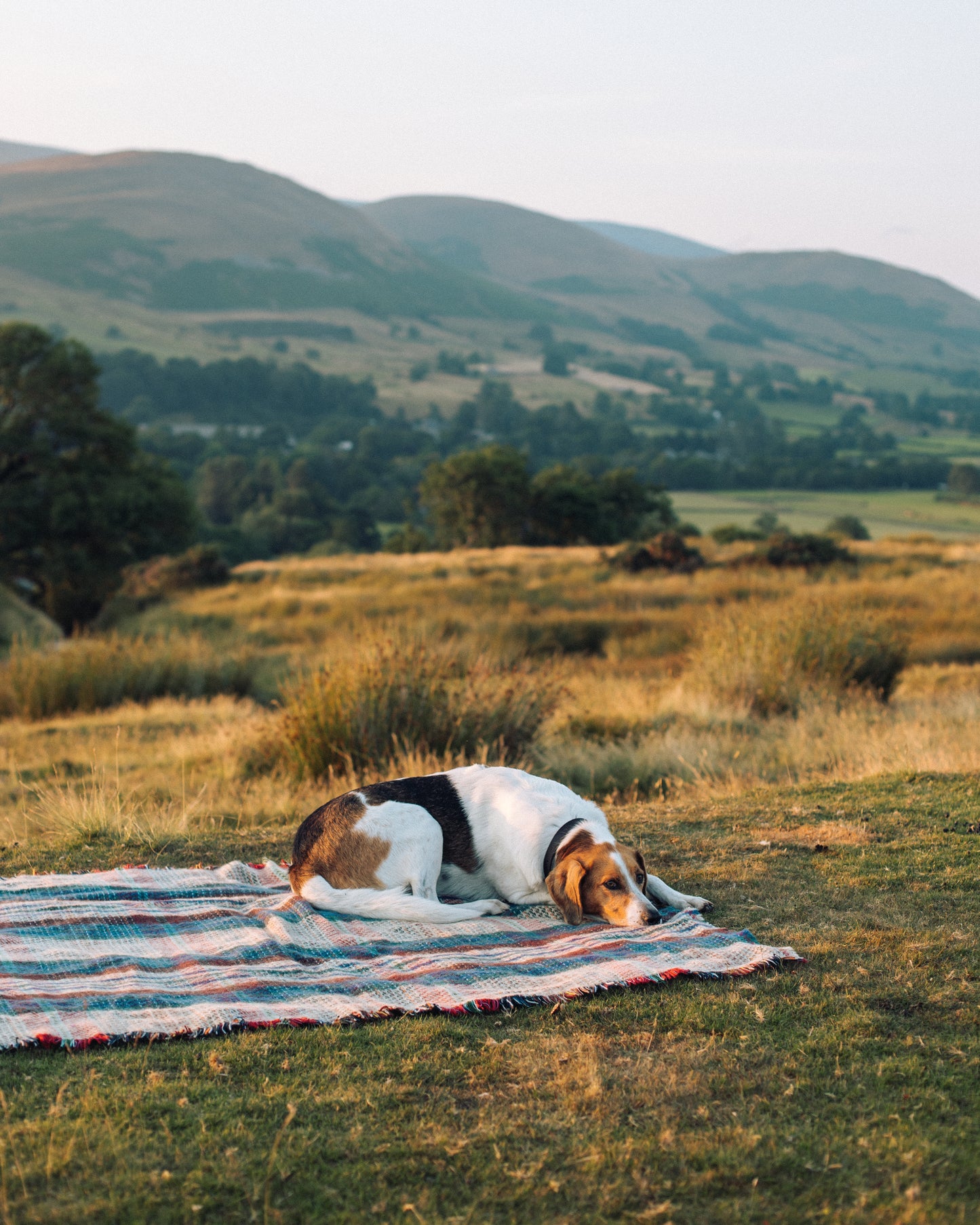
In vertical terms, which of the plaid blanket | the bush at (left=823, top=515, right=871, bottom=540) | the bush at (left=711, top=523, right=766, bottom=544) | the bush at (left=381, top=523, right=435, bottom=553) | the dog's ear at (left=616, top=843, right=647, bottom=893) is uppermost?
the bush at (left=823, top=515, right=871, bottom=540)

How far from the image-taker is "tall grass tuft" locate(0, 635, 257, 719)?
1451 cm

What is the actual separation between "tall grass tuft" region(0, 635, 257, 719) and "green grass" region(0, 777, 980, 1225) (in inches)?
453

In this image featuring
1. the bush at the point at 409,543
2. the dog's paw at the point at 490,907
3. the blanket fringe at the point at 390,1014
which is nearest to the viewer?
the blanket fringe at the point at 390,1014

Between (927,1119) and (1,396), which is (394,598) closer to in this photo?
(1,396)

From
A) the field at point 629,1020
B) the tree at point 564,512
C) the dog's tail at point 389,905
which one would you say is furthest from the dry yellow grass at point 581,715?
Result: the tree at point 564,512

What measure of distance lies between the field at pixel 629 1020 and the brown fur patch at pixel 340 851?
1.26 meters

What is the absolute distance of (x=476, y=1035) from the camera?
13.1 ft

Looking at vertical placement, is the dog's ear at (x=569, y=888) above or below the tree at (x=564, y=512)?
below

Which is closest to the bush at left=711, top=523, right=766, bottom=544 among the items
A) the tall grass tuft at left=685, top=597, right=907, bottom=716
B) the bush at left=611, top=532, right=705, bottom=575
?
the bush at left=611, top=532, right=705, bottom=575

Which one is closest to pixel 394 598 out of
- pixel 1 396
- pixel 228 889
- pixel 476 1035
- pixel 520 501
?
pixel 1 396

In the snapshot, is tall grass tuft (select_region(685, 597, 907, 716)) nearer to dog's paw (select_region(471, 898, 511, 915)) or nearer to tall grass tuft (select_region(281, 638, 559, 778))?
tall grass tuft (select_region(281, 638, 559, 778))

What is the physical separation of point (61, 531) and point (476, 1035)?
33.7 metres

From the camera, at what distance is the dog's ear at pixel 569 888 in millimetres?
5035

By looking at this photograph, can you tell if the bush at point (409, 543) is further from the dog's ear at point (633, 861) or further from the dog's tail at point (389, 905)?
the dog's ear at point (633, 861)
